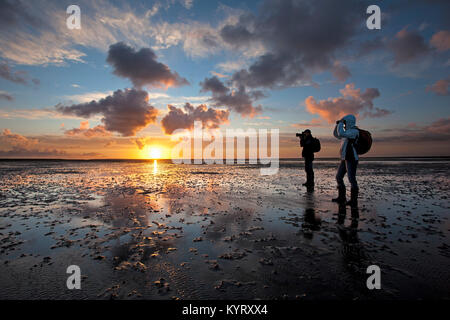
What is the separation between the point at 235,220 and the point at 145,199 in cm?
535

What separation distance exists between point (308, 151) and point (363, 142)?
15.2ft

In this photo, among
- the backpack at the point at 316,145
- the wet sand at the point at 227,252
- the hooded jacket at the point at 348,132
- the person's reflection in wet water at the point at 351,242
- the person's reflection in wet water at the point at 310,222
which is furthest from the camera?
the backpack at the point at 316,145

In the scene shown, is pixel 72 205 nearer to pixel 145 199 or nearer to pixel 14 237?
pixel 145 199

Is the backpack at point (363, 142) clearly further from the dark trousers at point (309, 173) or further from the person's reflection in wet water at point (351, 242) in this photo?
the dark trousers at point (309, 173)

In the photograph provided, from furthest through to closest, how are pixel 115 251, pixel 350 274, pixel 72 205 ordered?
1. pixel 72 205
2. pixel 115 251
3. pixel 350 274

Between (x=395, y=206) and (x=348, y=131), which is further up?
(x=348, y=131)

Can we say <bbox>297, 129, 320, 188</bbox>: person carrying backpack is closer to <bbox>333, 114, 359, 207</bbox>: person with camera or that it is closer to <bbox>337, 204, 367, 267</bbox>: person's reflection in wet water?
<bbox>333, 114, 359, 207</bbox>: person with camera

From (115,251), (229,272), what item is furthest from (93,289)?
(229,272)

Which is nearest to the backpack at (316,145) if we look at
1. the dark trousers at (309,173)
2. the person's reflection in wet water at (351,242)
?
the dark trousers at (309,173)

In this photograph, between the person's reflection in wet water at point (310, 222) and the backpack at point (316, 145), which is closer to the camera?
the person's reflection in wet water at point (310, 222)

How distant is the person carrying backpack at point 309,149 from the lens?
41.2 feet

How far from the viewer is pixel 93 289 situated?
2934 mm

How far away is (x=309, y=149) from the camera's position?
499 inches

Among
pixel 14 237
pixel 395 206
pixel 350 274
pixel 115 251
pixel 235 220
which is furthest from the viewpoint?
pixel 395 206
